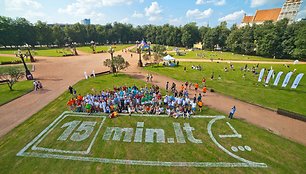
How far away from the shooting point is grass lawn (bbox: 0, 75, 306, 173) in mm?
13055

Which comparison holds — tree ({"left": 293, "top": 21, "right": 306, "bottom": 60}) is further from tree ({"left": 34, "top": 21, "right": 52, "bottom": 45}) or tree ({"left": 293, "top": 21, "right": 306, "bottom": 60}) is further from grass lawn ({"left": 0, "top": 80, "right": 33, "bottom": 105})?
tree ({"left": 34, "top": 21, "right": 52, "bottom": 45})

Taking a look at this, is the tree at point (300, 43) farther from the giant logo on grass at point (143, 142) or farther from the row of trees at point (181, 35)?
the giant logo on grass at point (143, 142)

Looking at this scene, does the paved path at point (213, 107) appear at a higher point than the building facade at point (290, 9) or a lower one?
lower

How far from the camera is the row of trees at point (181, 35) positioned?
63594 mm

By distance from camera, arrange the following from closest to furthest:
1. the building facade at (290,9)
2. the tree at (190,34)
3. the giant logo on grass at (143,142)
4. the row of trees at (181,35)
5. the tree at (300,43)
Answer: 1. the giant logo on grass at (143,142)
2. the tree at (300,43)
3. the row of trees at (181,35)
4. the tree at (190,34)
5. the building facade at (290,9)

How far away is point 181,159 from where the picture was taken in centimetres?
1401

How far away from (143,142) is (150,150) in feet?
4.29

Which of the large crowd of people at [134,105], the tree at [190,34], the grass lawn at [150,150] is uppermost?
the tree at [190,34]

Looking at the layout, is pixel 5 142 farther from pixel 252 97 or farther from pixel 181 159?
pixel 252 97

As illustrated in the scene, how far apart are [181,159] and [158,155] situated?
2013 mm

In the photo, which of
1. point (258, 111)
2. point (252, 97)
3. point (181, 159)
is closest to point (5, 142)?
point (181, 159)

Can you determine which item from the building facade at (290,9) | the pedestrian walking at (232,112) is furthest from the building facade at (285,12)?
the pedestrian walking at (232,112)

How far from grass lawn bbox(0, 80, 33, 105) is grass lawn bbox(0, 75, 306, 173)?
31.0ft

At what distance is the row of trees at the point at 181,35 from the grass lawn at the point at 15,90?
75.6 m
